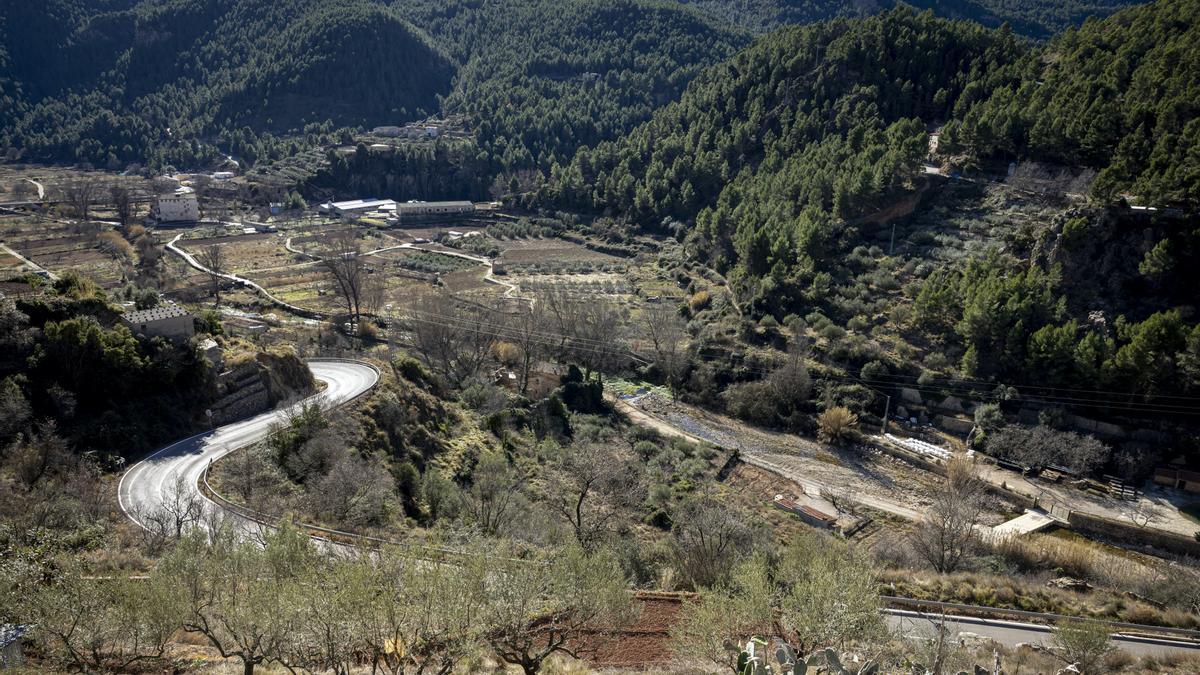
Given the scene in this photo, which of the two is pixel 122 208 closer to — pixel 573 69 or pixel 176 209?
pixel 176 209

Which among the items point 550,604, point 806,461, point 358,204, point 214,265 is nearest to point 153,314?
point 550,604

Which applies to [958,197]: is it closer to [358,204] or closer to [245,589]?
[245,589]

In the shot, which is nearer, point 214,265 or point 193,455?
point 193,455

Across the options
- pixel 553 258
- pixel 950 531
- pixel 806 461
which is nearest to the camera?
pixel 950 531

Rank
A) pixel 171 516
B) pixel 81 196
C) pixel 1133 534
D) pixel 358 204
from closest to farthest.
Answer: pixel 171 516
pixel 1133 534
pixel 81 196
pixel 358 204

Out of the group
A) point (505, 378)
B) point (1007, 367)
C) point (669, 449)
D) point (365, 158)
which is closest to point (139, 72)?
point (365, 158)

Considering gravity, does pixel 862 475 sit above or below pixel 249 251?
below

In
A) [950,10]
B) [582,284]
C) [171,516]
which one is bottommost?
[582,284]

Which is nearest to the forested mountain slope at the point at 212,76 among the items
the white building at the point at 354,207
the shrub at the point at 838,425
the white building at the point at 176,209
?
the white building at the point at 176,209
